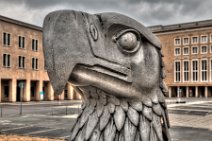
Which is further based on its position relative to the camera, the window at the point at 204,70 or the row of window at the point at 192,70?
the row of window at the point at 192,70

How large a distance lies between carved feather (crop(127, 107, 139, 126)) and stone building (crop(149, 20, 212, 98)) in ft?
207

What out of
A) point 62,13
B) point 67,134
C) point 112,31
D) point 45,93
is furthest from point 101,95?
point 45,93

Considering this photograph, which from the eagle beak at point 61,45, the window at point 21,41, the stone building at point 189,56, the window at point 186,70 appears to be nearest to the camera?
the eagle beak at point 61,45

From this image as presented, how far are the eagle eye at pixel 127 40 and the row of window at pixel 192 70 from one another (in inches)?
2642

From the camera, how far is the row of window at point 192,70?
66375mm

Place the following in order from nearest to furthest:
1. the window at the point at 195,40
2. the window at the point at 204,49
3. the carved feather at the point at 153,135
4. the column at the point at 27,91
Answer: the carved feather at the point at 153,135
the column at the point at 27,91
the window at the point at 204,49
the window at the point at 195,40

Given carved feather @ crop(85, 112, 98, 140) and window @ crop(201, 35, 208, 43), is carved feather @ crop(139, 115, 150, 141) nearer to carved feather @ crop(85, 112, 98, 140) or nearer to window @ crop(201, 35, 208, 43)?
carved feather @ crop(85, 112, 98, 140)

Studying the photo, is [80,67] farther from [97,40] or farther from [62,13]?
[62,13]

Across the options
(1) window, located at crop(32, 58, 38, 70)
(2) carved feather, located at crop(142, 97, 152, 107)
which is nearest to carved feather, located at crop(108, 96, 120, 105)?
(2) carved feather, located at crop(142, 97, 152, 107)

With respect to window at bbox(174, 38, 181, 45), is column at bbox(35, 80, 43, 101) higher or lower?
lower

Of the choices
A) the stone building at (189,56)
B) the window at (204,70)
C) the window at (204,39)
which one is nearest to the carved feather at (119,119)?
the stone building at (189,56)

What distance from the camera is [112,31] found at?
2262mm

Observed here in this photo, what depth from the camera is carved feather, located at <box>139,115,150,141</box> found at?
2.32 meters

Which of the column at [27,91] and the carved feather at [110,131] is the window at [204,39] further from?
the carved feather at [110,131]
